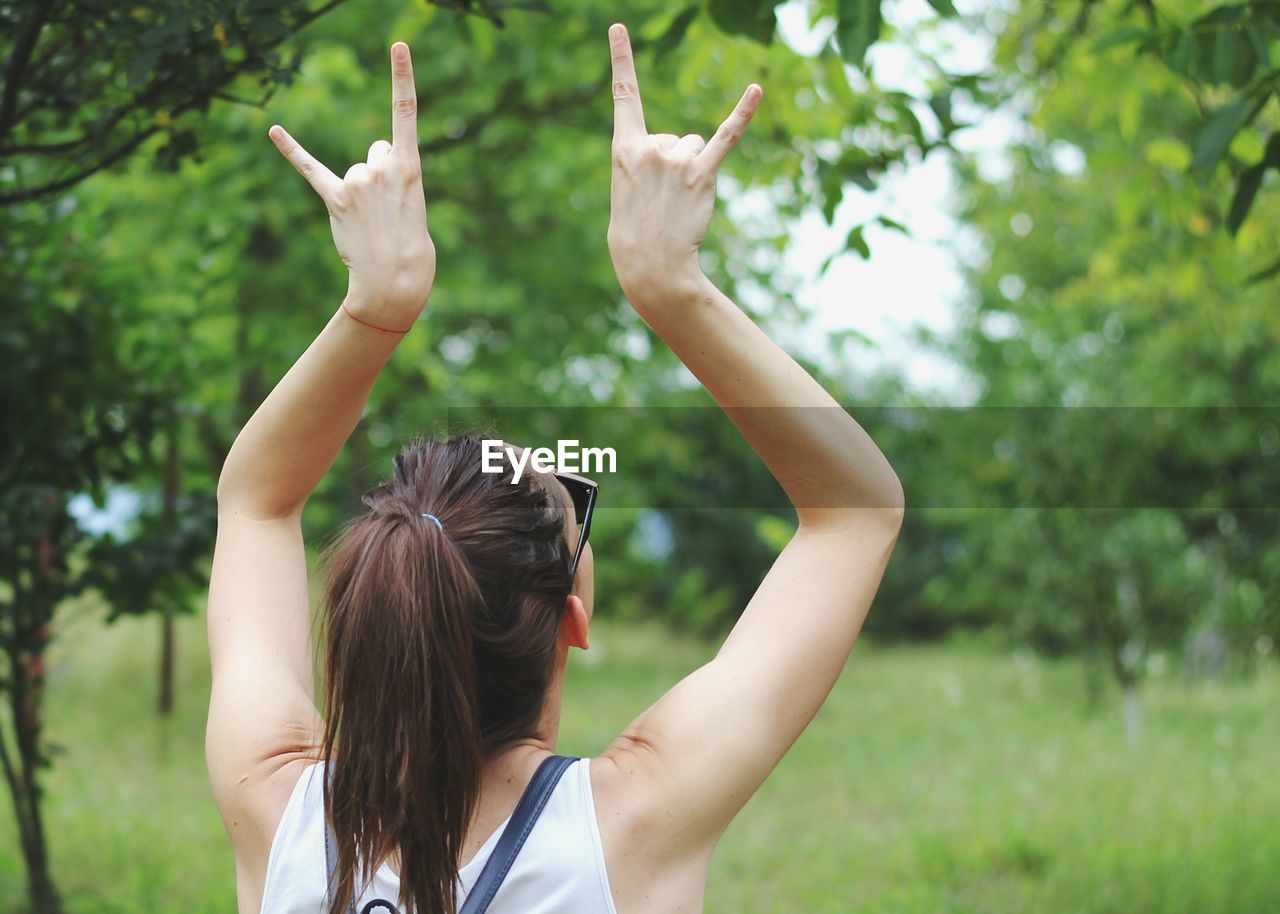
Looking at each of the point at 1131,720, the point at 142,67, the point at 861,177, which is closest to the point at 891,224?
the point at 861,177

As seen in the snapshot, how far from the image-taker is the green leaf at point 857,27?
214cm

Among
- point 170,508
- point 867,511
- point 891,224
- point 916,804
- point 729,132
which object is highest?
point 729,132

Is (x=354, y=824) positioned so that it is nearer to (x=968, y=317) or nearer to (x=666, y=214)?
(x=666, y=214)

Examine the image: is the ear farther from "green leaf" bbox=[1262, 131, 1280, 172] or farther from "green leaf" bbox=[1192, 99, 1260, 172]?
"green leaf" bbox=[1262, 131, 1280, 172]

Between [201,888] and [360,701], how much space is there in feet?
11.5

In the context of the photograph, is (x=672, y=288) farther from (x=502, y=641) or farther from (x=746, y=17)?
(x=746, y=17)

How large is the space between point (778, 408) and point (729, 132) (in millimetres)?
257

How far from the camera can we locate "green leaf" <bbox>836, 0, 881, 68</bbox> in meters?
2.14

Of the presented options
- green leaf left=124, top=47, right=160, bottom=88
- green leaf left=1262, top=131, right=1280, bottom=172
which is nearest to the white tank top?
green leaf left=124, top=47, right=160, bottom=88

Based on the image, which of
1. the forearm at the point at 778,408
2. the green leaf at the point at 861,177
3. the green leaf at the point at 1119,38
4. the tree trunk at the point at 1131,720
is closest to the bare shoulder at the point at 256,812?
the forearm at the point at 778,408

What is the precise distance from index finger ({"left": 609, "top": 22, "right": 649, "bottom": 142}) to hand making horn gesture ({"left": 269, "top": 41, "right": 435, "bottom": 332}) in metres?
0.19

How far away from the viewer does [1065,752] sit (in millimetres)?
6625

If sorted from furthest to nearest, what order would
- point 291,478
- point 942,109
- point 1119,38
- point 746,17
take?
point 942,109 → point 1119,38 → point 746,17 → point 291,478

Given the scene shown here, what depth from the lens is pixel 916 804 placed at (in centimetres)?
568
